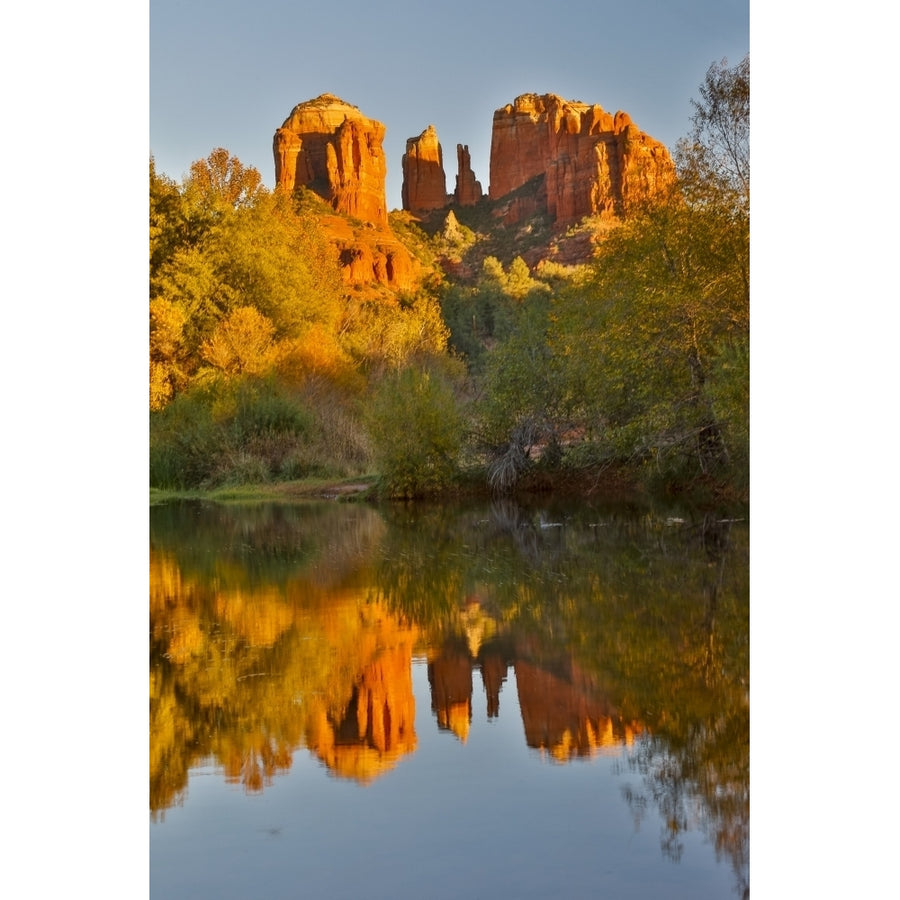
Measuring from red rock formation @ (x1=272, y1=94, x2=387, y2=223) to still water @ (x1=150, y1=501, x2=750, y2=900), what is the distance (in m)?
37.7

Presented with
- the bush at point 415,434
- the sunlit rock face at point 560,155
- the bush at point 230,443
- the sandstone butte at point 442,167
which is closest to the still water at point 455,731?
the bush at point 415,434

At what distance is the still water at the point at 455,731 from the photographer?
3.15 m

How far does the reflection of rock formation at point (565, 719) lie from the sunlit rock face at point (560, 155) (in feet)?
145

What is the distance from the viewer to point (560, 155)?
53.7m

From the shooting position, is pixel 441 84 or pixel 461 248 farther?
pixel 461 248

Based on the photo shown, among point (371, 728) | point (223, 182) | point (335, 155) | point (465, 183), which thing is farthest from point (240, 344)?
point (465, 183)

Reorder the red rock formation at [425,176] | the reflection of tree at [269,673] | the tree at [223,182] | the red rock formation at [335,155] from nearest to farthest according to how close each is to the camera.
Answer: the reflection of tree at [269,673] < the tree at [223,182] < the red rock formation at [335,155] < the red rock formation at [425,176]

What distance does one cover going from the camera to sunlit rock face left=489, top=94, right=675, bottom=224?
5059 centimetres

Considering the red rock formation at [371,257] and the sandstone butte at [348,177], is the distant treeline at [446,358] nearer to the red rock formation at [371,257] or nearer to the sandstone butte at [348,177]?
the red rock formation at [371,257]
